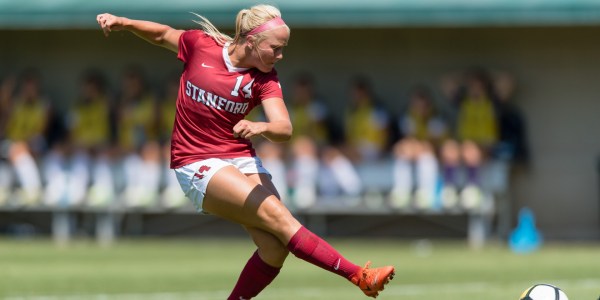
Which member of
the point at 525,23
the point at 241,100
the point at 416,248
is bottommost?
the point at 416,248

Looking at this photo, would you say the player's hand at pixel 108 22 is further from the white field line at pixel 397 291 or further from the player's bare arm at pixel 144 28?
the white field line at pixel 397 291

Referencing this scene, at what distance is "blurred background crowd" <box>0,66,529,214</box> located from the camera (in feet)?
57.7

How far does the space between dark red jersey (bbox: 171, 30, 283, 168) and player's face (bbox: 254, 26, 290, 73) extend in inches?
5.5

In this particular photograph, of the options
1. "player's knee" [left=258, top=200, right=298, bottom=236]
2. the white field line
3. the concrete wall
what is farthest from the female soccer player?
the concrete wall

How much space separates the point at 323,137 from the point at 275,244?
10.8 meters

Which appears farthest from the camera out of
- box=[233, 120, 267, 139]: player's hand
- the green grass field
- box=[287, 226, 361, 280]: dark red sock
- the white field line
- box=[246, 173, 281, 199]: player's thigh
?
the green grass field

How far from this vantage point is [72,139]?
62.4ft

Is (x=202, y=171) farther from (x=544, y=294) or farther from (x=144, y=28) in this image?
(x=544, y=294)

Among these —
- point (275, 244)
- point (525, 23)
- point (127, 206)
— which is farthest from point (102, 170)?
point (275, 244)

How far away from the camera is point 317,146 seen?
18156 millimetres

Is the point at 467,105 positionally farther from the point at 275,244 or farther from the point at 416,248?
the point at 275,244

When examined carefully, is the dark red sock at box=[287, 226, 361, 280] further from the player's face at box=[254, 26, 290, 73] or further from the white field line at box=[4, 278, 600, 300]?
the white field line at box=[4, 278, 600, 300]

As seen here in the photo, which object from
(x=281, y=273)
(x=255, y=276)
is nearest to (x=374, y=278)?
(x=255, y=276)

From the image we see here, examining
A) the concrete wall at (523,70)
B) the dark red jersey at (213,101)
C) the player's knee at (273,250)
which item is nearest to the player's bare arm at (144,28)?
the dark red jersey at (213,101)
